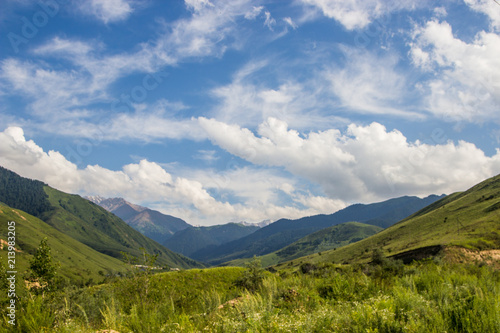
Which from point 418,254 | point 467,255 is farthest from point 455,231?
point 467,255

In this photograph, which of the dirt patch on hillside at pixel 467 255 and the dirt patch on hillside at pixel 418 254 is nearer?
the dirt patch on hillside at pixel 467 255

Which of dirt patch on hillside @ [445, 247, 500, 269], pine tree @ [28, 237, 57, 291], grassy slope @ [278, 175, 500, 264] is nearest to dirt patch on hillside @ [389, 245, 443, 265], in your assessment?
grassy slope @ [278, 175, 500, 264]

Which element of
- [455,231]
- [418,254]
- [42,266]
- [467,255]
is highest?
[42,266]

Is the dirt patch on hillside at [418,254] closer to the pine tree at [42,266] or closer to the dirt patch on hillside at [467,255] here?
the dirt patch on hillside at [467,255]

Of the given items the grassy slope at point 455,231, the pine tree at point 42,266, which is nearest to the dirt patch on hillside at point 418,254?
the grassy slope at point 455,231

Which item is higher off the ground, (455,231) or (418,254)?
(455,231)

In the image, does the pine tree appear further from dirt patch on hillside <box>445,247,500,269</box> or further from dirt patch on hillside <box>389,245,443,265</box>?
dirt patch on hillside <box>389,245,443,265</box>

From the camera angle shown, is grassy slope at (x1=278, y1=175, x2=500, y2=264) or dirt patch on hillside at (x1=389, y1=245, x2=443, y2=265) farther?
dirt patch on hillside at (x1=389, y1=245, x2=443, y2=265)

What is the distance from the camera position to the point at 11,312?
9.36 metres

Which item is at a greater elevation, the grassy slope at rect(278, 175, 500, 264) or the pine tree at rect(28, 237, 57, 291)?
the pine tree at rect(28, 237, 57, 291)

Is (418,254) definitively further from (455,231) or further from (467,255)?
(455,231)

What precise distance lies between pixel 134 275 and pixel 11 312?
7206mm

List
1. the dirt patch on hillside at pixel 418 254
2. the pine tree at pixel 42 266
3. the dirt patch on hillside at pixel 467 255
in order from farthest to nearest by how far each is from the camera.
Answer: the dirt patch on hillside at pixel 418 254 < the dirt patch on hillside at pixel 467 255 < the pine tree at pixel 42 266

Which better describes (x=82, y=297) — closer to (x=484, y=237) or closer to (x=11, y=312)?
(x=11, y=312)
